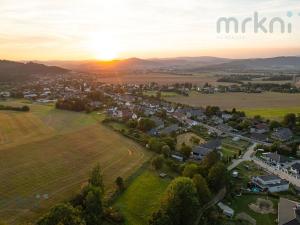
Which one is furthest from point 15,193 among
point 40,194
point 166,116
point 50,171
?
point 166,116

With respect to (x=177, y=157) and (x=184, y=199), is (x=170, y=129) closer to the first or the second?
(x=177, y=157)

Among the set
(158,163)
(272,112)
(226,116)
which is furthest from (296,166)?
(272,112)

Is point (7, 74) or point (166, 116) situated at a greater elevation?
point (7, 74)

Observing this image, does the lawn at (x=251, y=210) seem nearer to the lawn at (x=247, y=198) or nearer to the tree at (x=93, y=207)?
the lawn at (x=247, y=198)

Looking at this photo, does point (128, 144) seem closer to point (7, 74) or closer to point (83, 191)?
point (83, 191)

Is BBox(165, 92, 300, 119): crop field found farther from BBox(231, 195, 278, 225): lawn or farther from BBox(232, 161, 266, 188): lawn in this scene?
BBox(231, 195, 278, 225): lawn

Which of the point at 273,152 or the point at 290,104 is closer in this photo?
the point at 273,152

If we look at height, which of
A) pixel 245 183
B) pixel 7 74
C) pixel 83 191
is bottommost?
pixel 245 183
